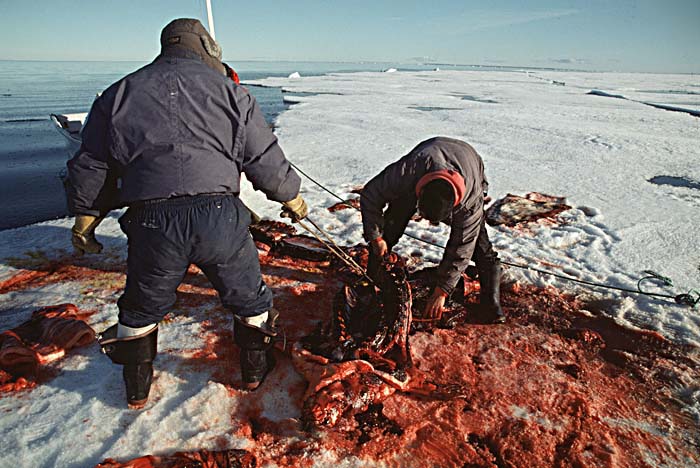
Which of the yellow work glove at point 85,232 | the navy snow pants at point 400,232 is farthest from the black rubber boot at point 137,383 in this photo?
the navy snow pants at point 400,232

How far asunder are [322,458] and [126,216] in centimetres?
146

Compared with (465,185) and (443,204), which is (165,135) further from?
(465,185)

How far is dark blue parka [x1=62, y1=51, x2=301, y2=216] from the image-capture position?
174 cm

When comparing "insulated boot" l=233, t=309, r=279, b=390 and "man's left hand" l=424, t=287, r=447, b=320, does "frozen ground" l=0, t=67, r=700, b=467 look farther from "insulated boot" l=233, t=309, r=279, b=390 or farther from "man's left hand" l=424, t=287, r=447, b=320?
"man's left hand" l=424, t=287, r=447, b=320

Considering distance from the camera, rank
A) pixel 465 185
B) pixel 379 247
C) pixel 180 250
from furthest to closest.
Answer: pixel 379 247, pixel 465 185, pixel 180 250

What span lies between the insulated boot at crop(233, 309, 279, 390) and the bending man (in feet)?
3.44

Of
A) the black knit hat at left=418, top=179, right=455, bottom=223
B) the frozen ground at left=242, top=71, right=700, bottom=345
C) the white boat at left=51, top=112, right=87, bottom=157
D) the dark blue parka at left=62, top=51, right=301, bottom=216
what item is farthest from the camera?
the white boat at left=51, top=112, right=87, bottom=157

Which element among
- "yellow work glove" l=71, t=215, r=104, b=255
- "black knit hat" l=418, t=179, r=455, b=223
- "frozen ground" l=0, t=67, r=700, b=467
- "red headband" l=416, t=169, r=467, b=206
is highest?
"red headband" l=416, t=169, r=467, b=206

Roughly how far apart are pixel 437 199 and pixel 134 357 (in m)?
1.78

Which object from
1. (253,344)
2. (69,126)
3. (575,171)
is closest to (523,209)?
(575,171)

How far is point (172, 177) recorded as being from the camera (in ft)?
5.87

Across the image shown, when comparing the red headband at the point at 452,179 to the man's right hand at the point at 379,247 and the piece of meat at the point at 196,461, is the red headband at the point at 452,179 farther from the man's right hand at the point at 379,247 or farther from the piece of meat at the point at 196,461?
the piece of meat at the point at 196,461

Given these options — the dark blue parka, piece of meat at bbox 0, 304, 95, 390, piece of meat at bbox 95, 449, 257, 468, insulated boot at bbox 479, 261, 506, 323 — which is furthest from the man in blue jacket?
insulated boot at bbox 479, 261, 506, 323

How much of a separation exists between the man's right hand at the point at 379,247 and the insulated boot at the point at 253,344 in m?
0.99
